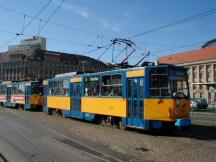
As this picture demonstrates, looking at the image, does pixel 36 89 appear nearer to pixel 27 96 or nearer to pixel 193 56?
pixel 27 96

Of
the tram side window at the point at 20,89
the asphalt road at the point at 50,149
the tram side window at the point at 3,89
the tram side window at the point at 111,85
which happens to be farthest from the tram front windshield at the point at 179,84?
the tram side window at the point at 3,89

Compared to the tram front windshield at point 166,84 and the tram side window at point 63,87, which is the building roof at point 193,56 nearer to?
the tram side window at point 63,87

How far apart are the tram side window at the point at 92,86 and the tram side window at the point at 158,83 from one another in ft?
14.6

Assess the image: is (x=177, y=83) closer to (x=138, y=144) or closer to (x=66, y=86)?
(x=138, y=144)

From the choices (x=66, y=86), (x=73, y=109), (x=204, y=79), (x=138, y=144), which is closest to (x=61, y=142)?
(x=138, y=144)

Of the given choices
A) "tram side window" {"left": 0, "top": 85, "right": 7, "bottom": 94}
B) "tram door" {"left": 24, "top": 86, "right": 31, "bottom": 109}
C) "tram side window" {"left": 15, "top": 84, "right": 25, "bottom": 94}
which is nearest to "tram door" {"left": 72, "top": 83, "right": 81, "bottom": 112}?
"tram door" {"left": 24, "top": 86, "right": 31, "bottom": 109}

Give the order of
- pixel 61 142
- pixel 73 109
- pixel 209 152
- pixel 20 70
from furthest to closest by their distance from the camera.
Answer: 1. pixel 20 70
2. pixel 73 109
3. pixel 61 142
4. pixel 209 152

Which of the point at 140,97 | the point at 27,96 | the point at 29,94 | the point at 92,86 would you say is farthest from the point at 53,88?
the point at 140,97

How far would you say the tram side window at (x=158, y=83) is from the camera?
1408 cm

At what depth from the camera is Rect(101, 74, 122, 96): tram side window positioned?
16.2m

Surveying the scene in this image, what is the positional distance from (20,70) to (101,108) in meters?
104

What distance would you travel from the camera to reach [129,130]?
15.8 metres

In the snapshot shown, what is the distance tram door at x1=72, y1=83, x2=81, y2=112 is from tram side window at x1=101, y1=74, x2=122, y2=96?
340 cm

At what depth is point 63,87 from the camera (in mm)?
23516
